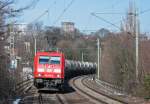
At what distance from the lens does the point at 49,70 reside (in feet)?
139

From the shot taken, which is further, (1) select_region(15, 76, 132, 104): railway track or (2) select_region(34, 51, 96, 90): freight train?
(2) select_region(34, 51, 96, 90): freight train

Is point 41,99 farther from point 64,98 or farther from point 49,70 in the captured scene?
point 49,70

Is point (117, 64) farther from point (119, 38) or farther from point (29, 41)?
point (29, 41)

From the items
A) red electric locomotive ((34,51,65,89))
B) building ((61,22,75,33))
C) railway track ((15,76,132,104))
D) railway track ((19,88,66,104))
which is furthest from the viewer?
building ((61,22,75,33))

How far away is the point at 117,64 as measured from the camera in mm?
54969

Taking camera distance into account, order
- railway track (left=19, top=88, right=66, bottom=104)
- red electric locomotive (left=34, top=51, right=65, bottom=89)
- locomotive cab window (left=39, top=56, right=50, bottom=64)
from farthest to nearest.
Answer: locomotive cab window (left=39, top=56, right=50, bottom=64)
red electric locomotive (left=34, top=51, right=65, bottom=89)
railway track (left=19, top=88, right=66, bottom=104)

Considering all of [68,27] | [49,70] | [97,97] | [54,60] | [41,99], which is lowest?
[97,97]

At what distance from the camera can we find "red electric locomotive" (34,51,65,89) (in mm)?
41969

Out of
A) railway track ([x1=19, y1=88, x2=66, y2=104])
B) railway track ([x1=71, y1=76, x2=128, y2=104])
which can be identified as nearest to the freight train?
railway track ([x1=19, y1=88, x2=66, y2=104])

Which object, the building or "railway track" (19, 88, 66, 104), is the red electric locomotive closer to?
"railway track" (19, 88, 66, 104)

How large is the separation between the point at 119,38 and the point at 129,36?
5.69 metres

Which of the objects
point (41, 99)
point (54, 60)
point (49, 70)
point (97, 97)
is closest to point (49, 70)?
point (49, 70)

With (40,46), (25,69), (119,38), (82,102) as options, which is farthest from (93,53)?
(82,102)

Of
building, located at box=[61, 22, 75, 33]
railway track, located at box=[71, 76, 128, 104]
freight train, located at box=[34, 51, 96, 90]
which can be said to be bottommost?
railway track, located at box=[71, 76, 128, 104]
